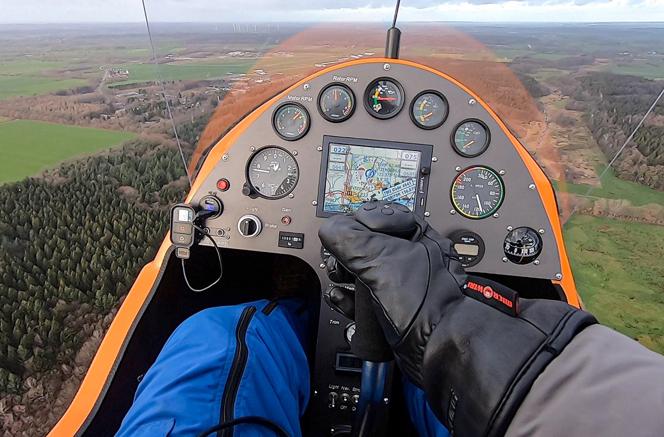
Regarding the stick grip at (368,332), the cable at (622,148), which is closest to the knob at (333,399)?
the stick grip at (368,332)

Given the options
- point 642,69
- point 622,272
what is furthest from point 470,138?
point 622,272

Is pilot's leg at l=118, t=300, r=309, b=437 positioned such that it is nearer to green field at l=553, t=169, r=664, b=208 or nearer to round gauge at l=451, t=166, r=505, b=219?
round gauge at l=451, t=166, r=505, b=219

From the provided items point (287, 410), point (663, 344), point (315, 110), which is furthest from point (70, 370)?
point (663, 344)

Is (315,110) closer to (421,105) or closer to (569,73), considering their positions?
(421,105)

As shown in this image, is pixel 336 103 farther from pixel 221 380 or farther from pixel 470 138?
pixel 221 380

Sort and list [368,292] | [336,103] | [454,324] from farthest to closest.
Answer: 1. [336,103]
2. [368,292]
3. [454,324]
